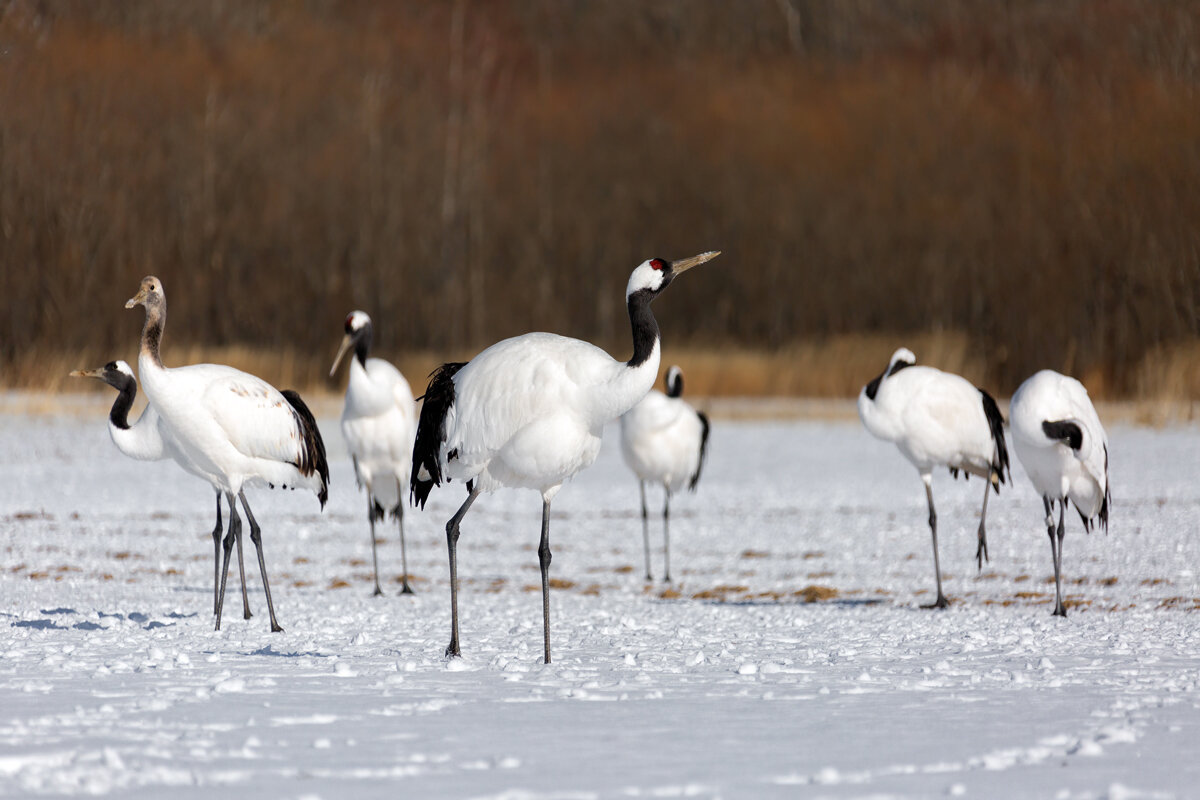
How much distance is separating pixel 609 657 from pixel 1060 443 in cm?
389

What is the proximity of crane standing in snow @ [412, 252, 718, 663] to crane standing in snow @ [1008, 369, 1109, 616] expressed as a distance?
3.38 meters

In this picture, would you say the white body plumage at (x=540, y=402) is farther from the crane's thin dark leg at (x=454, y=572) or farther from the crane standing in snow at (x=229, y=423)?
the crane standing in snow at (x=229, y=423)

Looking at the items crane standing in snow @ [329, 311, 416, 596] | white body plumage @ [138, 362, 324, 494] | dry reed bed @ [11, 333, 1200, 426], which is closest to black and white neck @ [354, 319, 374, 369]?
crane standing in snow @ [329, 311, 416, 596]

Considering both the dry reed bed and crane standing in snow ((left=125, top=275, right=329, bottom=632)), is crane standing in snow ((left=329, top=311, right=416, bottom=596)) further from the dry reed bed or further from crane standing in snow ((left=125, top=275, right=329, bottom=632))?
the dry reed bed

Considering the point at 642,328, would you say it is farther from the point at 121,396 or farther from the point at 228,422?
the point at 121,396

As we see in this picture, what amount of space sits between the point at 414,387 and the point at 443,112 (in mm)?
11033

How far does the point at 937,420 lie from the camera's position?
10469 mm

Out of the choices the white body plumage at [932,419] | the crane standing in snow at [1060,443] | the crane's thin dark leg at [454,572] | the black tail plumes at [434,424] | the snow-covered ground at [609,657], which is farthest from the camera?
the white body plumage at [932,419]

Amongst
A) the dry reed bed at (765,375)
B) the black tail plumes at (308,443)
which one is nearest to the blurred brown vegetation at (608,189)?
the dry reed bed at (765,375)

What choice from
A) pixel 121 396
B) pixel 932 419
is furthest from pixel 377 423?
pixel 932 419

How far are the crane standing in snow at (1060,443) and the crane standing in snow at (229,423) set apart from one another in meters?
4.45

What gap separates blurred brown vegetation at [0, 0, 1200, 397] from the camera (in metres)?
25.6

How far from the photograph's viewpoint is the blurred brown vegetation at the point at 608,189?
2561 centimetres

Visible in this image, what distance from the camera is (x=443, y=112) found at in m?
35.1
